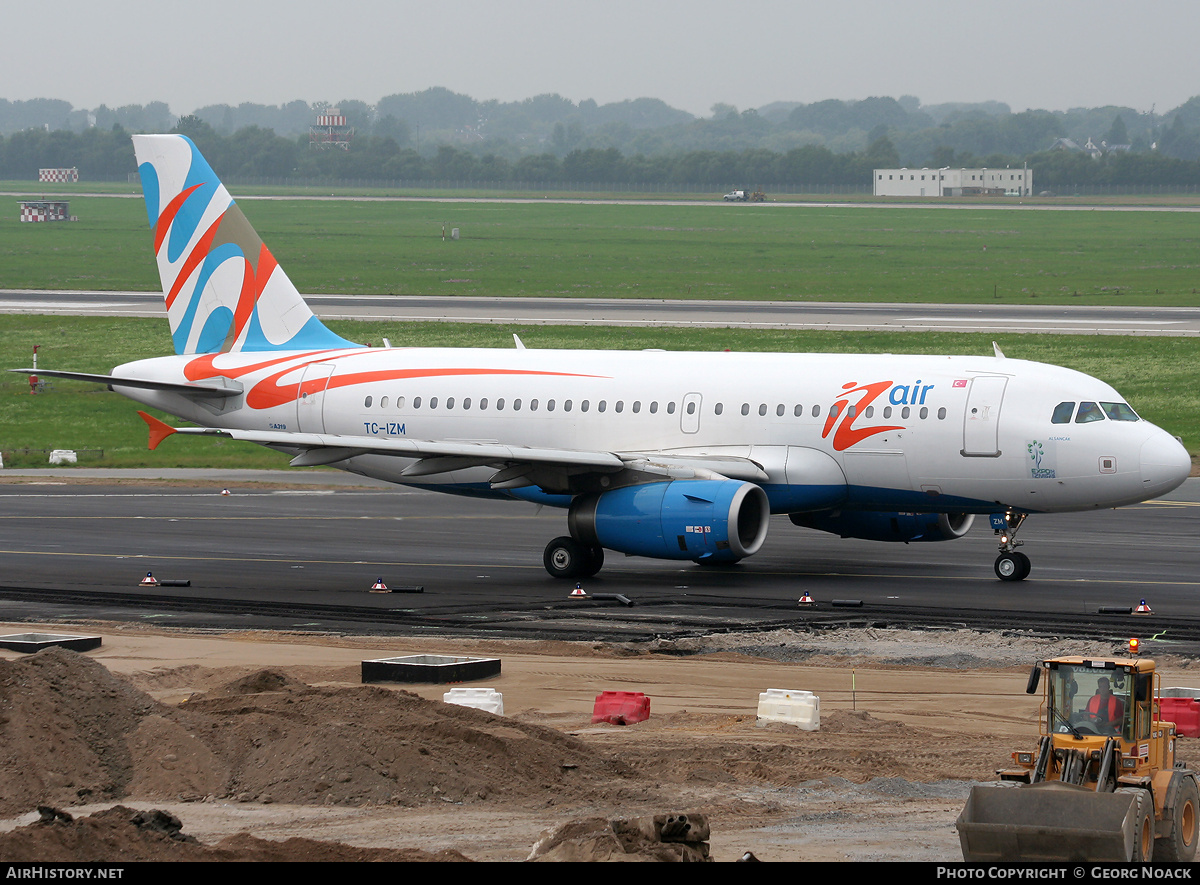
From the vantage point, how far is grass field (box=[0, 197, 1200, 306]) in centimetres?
11094

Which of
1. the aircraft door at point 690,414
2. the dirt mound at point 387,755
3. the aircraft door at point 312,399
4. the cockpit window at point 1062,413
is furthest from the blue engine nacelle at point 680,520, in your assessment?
the dirt mound at point 387,755

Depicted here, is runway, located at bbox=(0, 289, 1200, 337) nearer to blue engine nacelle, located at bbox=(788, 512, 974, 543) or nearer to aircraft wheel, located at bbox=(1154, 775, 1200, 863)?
blue engine nacelle, located at bbox=(788, 512, 974, 543)

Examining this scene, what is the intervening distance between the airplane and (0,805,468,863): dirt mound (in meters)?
18.2

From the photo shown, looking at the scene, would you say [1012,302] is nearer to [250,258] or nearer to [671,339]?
[671,339]

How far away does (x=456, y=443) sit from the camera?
3694 centimetres

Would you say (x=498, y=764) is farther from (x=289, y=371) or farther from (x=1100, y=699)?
(x=289, y=371)

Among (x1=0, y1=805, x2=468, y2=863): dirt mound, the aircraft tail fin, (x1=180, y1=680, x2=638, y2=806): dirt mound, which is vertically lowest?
(x1=180, y1=680, x2=638, y2=806): dirt mound

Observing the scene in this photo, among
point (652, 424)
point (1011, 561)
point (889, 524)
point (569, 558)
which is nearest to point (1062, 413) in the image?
A: point (1011, 561)

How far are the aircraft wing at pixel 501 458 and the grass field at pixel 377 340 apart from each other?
20943 mm

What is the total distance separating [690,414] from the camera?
36.7 m

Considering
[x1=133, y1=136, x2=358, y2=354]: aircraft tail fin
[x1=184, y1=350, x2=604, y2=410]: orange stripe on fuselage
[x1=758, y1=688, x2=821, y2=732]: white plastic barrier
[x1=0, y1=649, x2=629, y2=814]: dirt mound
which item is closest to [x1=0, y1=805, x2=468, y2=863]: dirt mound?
[x1=0, y1=649, x2=629, y2=814]: dirt mound

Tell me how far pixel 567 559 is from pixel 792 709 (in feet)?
45.5

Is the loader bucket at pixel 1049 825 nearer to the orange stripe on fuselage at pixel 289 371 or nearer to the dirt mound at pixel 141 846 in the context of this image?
the dirt mound at pixel 141 846

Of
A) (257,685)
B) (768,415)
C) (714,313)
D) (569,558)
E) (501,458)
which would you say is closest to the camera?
(257,685)
